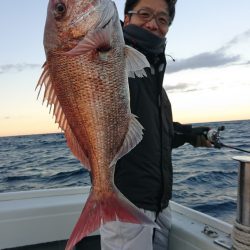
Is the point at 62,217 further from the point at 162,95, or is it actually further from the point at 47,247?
the point at 162,95

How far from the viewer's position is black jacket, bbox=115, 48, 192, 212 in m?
2.45

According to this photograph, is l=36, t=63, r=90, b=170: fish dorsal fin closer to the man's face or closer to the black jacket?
the black jacket

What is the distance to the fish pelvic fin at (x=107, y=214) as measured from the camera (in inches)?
70.9

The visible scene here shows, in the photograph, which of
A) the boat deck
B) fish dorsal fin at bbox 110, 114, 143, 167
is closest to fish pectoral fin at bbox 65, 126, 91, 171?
fish dorsal fin at bbox 110, 114, 143, 167

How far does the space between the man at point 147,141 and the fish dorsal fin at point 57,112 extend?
662mm

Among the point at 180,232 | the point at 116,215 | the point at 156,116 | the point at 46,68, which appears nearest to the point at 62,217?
the point at 180,232

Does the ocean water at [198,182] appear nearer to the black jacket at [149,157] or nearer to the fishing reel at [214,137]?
the fishing reel at [214,137]

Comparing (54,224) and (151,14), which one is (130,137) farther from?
(54,224)

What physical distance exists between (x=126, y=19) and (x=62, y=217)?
179 cm

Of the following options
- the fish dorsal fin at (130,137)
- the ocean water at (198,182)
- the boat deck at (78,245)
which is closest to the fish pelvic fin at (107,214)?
the fish dorsal fin at (130,137)

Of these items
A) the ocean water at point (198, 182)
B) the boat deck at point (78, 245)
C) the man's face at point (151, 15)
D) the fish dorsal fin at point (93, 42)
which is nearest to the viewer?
the fish dorsal fin at point (93, 42)

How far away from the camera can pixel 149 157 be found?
2.51 meters

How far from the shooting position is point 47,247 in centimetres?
353

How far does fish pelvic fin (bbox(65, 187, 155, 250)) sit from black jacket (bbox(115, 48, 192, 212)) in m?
0.61
